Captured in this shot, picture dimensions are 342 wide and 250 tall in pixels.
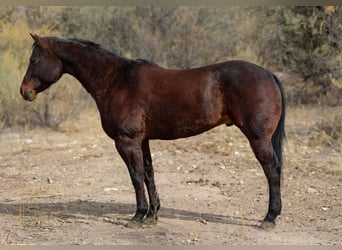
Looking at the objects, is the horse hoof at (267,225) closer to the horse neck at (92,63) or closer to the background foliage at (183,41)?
the horse neck at (92,63)

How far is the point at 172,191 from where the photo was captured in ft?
25.8

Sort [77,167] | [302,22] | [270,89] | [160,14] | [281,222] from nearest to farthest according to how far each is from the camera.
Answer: [270,89] → [281,222] → [77,167] → [302,22] → [160,14]

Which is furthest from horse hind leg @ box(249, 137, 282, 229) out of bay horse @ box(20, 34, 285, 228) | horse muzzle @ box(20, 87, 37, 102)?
horse muzzle @ box(20, 87, 37, 102)

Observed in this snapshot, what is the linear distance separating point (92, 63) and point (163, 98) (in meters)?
0.88

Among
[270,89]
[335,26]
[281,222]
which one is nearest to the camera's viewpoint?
[270,89]

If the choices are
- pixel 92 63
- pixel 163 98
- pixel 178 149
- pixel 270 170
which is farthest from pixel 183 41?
pixel 270 170

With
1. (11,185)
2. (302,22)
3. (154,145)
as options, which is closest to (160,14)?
(302,22)

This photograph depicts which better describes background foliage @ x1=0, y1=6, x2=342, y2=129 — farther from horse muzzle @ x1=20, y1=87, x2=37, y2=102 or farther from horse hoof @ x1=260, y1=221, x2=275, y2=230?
horse muzzle @ x1=20, y1=87, x2=37, y2=102

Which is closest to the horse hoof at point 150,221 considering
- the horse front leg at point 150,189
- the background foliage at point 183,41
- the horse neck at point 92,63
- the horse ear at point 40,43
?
the horse front leg at point 150,189

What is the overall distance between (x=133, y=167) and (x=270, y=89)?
5.20 ft

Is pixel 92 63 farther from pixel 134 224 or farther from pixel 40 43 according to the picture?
pixel 134 224

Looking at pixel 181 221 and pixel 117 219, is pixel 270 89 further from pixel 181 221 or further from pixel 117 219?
pixel 117 219

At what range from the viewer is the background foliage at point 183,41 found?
12641mm

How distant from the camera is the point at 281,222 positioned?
6340 mm
